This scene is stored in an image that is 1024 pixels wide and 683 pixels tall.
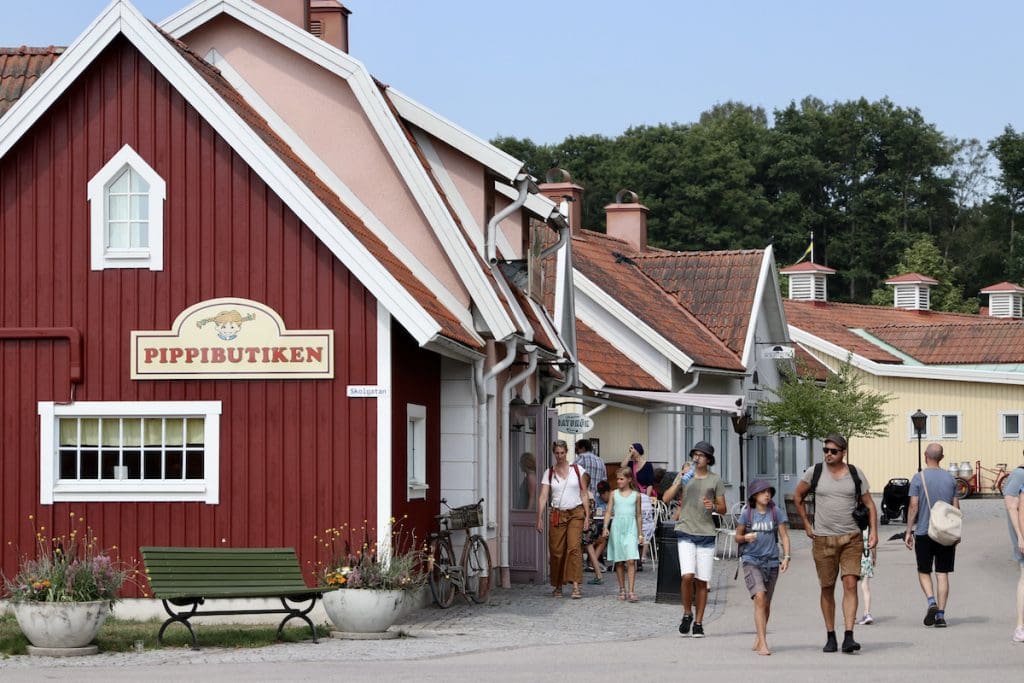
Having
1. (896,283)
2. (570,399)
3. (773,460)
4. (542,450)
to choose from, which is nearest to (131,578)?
(542,450)

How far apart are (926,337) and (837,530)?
46899mm

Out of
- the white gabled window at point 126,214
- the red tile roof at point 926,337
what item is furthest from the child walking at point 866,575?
the red tile roof at point 926,337

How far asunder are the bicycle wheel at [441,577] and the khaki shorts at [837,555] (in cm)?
501

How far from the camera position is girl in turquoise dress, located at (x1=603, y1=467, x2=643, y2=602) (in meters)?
21.1

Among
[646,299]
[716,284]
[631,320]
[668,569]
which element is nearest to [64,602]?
[668,569]

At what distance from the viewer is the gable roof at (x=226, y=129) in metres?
17.7

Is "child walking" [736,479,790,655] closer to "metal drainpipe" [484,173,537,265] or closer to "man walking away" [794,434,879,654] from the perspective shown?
"man walking away" [794,434,879,654]

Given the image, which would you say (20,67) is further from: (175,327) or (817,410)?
(817,410)

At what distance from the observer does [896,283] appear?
71562 millimetres

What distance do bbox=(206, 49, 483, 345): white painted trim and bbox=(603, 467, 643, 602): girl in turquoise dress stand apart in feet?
8.75

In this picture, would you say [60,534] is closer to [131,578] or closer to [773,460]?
[131,578]

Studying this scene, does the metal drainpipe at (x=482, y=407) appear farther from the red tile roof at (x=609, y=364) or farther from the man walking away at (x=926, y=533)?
the red tile roof at (x=609, y=364)

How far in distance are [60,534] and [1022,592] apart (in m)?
9.11

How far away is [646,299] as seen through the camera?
3803 cm
